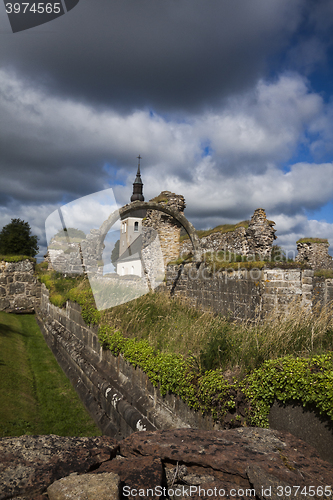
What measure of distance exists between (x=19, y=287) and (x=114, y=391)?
13.5 m

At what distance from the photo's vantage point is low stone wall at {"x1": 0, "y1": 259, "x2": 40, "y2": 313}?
623 inches

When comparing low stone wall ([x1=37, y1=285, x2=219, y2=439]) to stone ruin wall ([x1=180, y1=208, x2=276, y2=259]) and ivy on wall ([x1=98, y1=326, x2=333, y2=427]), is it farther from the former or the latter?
stone ruin wall ([x1=180, y1=208, x2=276, y2=259])

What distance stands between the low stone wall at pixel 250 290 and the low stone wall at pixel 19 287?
37.0ft

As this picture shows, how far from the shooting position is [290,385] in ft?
7.84

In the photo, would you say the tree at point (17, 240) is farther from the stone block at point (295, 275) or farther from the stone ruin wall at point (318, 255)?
the stone block at point (295, 275)

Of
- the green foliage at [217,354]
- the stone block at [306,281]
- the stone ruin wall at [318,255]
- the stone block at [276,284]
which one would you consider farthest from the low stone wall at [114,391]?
the stone ruin wall at [318,255]

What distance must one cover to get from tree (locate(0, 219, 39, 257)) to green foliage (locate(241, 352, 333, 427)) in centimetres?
3813

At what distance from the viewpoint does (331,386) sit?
2170 mm

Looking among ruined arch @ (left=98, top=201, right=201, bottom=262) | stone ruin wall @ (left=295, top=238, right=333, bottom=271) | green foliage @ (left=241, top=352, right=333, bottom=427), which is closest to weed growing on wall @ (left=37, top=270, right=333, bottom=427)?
green foliage @ (left=241, top=352, right=333, bottom=427)

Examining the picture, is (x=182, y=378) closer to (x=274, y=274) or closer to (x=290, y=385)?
(x=290, y=385)

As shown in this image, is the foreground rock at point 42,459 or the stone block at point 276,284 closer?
the foreground rock at point 42,459

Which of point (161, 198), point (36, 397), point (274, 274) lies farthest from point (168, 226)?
point (36, 397)

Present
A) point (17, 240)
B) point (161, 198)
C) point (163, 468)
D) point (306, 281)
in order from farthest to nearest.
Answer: point (17, 240) < point (161, 198) < point (306, 281) < point (163, 468)

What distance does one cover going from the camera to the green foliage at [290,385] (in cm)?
221
